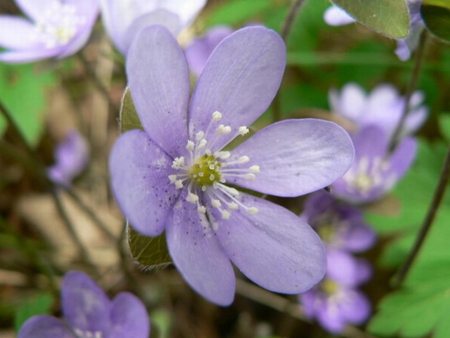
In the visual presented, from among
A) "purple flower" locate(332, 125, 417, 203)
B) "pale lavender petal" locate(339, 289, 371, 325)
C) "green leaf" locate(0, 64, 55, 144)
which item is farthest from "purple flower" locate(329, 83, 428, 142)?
"green leaf" locate(0, 64, 55, 144)

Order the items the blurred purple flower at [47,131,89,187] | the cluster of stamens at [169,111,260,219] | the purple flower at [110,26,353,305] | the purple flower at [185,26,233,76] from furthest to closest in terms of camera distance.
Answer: the blurred purple flower at [47,131,89,187] → the purple flower at [185,26,233,76] → the cluster of stamens at [169,111,260,219] → the purple flower at [110,26,353,305]

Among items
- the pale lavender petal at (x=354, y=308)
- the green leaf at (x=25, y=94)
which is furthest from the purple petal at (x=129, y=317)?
the green leaf at (x=25, y=94)

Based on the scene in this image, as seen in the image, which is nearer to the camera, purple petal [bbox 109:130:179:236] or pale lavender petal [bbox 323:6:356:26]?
purple petal [bbox 109:130:179:236]

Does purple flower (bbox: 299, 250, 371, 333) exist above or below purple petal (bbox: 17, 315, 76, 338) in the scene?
below

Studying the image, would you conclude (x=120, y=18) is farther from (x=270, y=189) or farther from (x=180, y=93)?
(x=270, y=189)

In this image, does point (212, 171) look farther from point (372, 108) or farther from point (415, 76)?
point (372, 108)

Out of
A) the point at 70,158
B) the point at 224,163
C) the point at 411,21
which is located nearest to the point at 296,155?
the point at 224,163

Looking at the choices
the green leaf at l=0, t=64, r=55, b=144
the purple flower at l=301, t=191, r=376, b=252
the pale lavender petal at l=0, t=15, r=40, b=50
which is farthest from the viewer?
the green leaf at l=0, t=64, r=55, b=144

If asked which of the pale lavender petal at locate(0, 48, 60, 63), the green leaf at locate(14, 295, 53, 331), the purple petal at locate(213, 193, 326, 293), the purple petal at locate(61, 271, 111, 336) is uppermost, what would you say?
the pale lavender petal at locate(0, 48, 60, 63)

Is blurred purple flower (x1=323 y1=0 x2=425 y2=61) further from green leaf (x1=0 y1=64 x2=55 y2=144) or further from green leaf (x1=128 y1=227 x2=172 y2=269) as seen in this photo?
green leaf (x1=0 y1=64 x2=55 y2=144)
